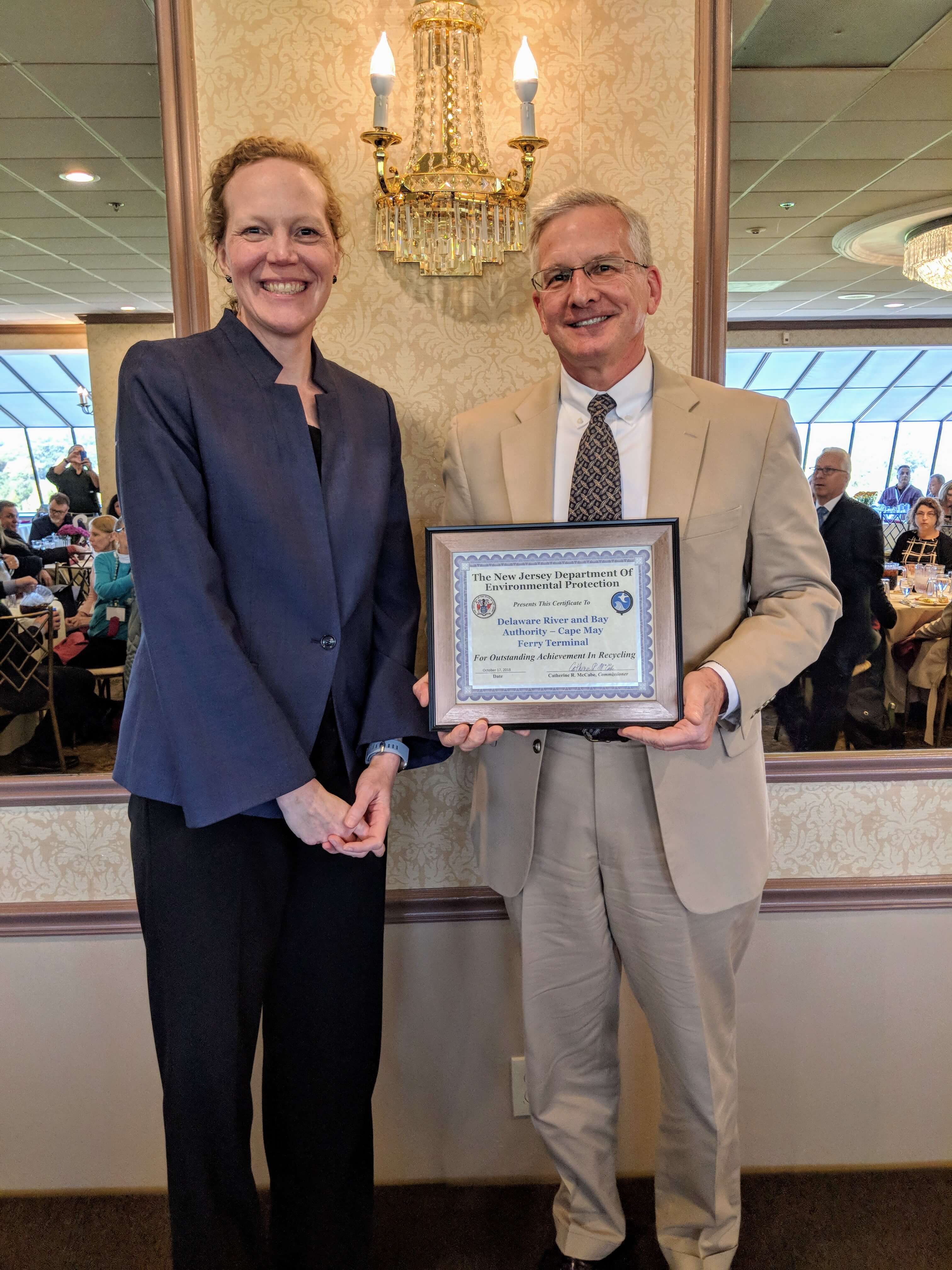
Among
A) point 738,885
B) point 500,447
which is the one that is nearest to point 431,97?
point 500,447

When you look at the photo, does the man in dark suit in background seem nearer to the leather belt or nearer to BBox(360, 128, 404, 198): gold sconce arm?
the leather belt

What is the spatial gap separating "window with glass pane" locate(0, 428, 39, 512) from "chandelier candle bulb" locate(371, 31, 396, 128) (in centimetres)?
101

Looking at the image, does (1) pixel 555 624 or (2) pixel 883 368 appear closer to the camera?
(1) pixel 555 624

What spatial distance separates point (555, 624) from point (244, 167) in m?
0.89

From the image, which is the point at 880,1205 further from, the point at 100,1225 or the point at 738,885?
the point at 100,1225

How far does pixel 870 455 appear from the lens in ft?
6.59

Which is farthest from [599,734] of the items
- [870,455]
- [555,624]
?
[870,455]

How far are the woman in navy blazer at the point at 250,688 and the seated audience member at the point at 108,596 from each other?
0.52 meters

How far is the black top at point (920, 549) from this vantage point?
2.05 meters

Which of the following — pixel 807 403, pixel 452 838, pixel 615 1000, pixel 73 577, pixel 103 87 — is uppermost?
pixel 103 87

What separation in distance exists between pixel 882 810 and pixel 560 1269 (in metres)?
1.20

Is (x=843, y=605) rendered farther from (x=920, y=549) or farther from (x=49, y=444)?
(x=49, y=444)

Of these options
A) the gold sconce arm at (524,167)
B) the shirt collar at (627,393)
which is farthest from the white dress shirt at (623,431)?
the gold sconce arm at (524,167)

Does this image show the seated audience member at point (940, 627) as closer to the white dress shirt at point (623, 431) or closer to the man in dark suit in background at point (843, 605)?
the man in dark suit in background at point (843, 605)
